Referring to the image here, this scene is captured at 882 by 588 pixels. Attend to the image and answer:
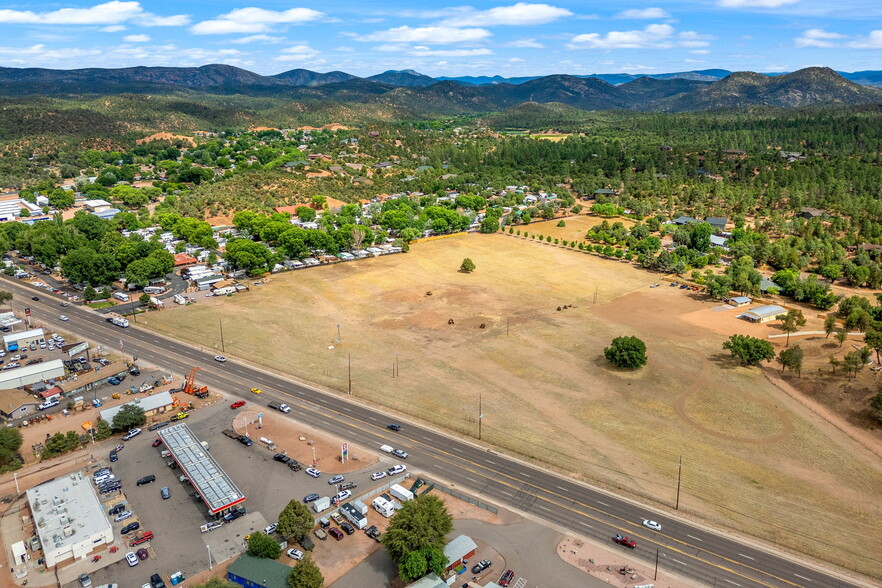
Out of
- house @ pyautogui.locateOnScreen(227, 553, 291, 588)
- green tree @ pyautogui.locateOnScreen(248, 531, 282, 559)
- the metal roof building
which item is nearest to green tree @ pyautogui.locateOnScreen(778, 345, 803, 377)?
house @ pyautogui.locateOnScreen(227, 553, 291, 588)

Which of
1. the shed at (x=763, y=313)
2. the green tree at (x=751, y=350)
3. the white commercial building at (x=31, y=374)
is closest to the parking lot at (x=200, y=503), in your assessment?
the white commercial building at (x=31, y=374)

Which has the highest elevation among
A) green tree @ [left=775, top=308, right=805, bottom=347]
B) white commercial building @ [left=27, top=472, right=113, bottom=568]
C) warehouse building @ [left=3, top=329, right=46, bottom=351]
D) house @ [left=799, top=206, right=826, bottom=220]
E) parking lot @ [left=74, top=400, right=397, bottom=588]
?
house @ [left=799, top=206, right=826, bottom=220]

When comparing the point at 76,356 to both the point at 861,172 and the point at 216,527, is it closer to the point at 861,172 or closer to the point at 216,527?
the point at 216,527

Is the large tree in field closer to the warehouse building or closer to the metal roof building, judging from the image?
the metal roof building

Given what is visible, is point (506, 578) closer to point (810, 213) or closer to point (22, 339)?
point (22, 339)

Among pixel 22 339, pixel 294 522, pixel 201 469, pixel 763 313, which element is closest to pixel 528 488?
pixel 294 522

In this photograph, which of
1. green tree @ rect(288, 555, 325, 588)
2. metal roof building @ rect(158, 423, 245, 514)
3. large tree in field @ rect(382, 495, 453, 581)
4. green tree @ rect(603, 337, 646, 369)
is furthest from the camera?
green tree @ rect(603, 337, 646, 369)

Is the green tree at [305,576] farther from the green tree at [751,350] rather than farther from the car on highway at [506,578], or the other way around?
the green tree at [751,350]

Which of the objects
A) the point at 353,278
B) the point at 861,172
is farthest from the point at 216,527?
the point at 861,172
